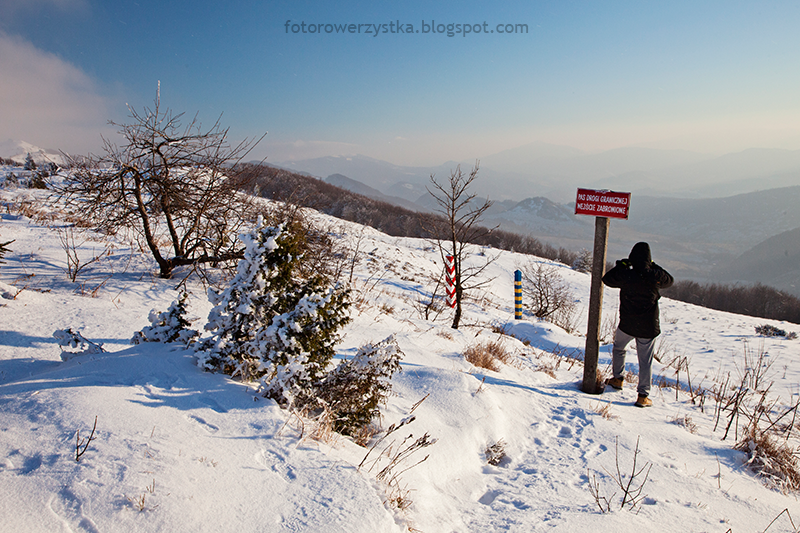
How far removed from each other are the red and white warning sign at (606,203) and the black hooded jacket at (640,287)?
50cm

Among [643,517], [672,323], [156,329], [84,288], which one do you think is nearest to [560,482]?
[643,517]

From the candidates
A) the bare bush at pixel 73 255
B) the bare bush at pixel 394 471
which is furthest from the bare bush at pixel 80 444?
the bare bush at pixel 73 255

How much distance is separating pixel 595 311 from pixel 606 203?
1.41 metres

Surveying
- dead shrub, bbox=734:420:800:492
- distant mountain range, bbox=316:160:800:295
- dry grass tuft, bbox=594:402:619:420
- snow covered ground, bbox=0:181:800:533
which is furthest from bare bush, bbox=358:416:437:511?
distant mountain range, bbox=316:160:800:295

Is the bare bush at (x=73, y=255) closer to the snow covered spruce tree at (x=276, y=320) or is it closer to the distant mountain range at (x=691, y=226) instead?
the snow covered spruce tree at (x=276, y=320)

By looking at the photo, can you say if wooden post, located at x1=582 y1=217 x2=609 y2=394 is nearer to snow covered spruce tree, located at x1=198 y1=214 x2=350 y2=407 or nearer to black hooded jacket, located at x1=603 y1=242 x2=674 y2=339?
black hooded jacket, located at x1=603 y1=242 x2=674 y2=339

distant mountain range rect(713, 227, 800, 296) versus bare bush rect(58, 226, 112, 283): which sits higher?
bare bush rect(58, 226, 112, 283)

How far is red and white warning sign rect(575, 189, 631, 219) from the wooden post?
22 centimetres

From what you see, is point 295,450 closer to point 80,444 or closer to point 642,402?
point 80,444

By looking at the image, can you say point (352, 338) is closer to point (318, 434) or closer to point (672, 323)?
point (318, 434)

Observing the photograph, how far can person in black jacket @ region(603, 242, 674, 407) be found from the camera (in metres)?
4.39

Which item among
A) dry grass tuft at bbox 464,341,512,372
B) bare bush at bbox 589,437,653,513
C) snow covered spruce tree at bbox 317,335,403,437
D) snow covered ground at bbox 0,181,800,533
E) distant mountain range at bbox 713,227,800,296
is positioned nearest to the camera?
snow covered ground at bbox 0,181,800,533

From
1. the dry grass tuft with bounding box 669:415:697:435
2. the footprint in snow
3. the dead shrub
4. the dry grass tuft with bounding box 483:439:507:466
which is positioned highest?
the footprint in snow

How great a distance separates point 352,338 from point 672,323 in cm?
1646
